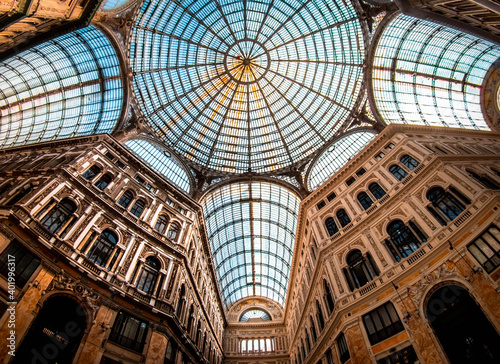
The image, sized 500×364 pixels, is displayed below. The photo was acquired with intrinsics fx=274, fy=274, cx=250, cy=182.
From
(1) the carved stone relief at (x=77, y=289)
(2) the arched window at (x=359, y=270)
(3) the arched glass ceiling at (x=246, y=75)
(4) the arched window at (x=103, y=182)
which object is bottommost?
(1) the carved stone relief at (x=77, y=289)

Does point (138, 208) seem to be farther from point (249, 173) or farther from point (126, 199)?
point (249, 173)

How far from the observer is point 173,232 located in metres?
28.0

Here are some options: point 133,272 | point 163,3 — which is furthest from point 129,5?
point 133,272

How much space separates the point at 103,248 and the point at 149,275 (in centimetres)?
427

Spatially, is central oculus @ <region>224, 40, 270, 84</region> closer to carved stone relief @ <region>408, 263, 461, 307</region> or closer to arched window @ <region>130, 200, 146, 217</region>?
arched window @ <region>130, 200, 146, 217</region>

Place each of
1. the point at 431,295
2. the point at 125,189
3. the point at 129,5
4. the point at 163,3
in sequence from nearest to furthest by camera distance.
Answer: the point at 431,295 < the point at 125,189 < the point at 129,5 < the point at 163,3

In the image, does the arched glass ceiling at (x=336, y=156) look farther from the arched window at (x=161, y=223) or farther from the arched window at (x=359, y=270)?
the arched window at (x=161, y=223)

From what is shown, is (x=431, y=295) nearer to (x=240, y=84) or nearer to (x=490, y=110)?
(x=490, y=110)

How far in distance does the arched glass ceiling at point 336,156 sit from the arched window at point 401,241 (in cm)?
1935

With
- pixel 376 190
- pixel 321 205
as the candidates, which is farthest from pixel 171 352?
pixel 376 190

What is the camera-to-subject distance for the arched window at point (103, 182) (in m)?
24.3

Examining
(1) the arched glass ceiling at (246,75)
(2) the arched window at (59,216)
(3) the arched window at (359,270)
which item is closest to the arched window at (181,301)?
(2) the arched window at (59,216)

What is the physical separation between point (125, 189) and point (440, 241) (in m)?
25.6

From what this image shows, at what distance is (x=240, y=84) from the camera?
4544 cm
